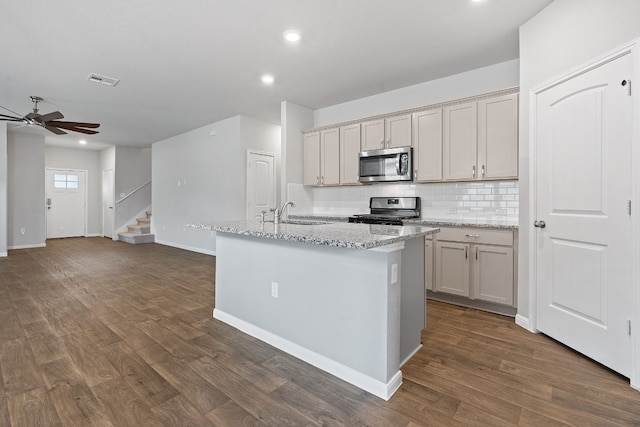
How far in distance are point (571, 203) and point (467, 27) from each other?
1778 millimetres

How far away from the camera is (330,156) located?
4.87 m

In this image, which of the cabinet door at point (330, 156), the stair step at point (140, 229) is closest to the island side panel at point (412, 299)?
the cabinet door at point (330, 156)

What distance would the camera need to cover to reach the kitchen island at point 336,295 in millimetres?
1827

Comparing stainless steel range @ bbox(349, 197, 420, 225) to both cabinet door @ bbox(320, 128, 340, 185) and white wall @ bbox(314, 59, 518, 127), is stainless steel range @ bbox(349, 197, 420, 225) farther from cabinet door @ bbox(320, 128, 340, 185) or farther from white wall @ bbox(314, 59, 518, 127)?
white wall @ bbox(314, 59, 518, 127)

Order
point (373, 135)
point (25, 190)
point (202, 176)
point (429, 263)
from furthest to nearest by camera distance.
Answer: point (25, 190), point (202, 176), point (373, 135), point (429, 263)

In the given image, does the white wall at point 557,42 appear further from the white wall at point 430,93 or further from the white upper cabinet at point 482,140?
the white wall at point 430,93

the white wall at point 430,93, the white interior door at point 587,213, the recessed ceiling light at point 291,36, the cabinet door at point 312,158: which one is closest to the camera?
the white interior door at point 587,213

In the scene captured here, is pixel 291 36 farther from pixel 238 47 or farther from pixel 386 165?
pixel 386 165

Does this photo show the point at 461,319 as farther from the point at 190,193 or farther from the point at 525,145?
the point at 190,193

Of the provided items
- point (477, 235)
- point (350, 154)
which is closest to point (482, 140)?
point (477, 235)

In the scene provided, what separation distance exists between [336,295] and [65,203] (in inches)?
401

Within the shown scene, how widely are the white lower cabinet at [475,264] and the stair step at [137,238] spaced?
7358 mm

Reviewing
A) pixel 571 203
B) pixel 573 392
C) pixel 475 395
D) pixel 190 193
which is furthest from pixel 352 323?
pixel 190 193

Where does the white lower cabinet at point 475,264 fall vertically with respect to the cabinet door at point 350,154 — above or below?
below
